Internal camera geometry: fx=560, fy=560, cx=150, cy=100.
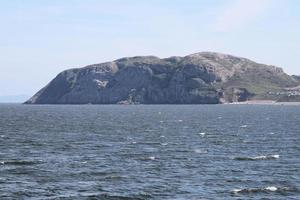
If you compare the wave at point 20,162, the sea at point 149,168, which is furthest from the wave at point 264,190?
the wave at point 20,162

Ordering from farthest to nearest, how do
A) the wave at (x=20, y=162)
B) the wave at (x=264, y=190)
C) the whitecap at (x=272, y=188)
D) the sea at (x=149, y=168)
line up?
the wave at (x=20, y=162) → the whitecap at (x=272, y=188) → the wave at (x=264, y=190) → the sea at (x=149, y=168)

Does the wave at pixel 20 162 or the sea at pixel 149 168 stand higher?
the wave at pixel 20 162

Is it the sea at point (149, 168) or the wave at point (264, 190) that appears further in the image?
the wave at point (264, 190)

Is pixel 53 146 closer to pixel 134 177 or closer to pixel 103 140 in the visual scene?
pixel 103 140

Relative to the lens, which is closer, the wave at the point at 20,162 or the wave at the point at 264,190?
the wave at the point at 264,190

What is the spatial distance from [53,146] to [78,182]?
123 feet

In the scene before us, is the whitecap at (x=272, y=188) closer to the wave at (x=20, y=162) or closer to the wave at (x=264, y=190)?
the wave at (x=264, y=190)

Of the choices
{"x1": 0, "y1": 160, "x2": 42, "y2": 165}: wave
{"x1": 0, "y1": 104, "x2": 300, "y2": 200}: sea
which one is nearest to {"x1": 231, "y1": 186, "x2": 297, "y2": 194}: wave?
{"x1": 0, "y1": 104, "x2": 300, "y2": 200}: sea

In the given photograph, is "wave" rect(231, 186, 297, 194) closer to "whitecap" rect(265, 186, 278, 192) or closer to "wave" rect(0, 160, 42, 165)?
"whitecap" rect(265, 186, 278, 192)

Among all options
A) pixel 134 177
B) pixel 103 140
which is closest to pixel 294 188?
pixel 134 177

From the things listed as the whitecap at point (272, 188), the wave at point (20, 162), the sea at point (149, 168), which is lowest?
the whitecap at point (272, 188)

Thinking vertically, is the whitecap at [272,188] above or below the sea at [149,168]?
below

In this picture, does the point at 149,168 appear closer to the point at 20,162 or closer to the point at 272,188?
the point at 20,162

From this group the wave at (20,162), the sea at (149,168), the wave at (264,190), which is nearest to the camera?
the sea at (149,168)
